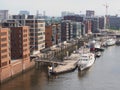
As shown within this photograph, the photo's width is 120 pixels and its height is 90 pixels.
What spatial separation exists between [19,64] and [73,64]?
18.0 feet

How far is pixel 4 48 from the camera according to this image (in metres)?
26.7

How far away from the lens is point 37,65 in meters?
33.6

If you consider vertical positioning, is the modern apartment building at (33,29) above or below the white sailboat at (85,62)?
above

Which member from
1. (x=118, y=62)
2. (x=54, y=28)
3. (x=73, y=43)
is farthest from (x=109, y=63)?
(x=73, y=43)

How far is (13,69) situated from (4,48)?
195 cm

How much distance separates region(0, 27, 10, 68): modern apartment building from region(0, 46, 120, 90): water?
1320 mm

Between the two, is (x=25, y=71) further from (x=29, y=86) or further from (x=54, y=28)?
(x=54, y=28)

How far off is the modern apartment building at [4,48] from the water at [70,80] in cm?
132

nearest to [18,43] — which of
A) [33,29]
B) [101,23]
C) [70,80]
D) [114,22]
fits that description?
[70,80]

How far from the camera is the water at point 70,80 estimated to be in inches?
961

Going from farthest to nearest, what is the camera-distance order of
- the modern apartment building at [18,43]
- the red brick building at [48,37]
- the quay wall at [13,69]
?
the red brick building at [48,37], the modern apartment building at [18,43], the quay wall at [13,69]

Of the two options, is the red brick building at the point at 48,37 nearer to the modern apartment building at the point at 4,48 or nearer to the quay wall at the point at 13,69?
the quay wall at the point at 13,69

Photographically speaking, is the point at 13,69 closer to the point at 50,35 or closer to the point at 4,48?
the point at 4,48

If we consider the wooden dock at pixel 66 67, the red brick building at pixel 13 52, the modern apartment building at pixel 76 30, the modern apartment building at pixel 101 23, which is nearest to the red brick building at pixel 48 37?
the wooden dock at pixel 66 67
